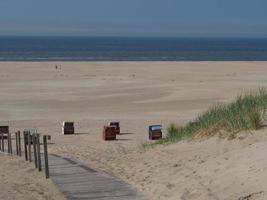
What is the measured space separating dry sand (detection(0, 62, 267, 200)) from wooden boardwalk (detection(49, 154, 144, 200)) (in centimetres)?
32

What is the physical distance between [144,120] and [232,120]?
1306 centimetres

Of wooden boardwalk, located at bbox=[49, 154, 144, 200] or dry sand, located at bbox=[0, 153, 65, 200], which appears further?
dry sand, located at bbox=[0, 153, 65, 200]

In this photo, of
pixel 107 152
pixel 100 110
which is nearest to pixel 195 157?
pixel 107 152

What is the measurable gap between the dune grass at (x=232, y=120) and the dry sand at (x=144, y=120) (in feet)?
1.13

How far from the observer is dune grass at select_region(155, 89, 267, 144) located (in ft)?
39.3

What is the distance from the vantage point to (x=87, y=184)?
10516mm

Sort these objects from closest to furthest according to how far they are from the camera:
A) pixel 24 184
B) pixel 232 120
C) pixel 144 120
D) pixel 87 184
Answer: pixel 87 184
pixel 24 184
pixel 232 120
pixel 144 120

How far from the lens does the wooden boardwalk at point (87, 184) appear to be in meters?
9.60

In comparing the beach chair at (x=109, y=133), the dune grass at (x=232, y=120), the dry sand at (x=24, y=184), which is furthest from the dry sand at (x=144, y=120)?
the dry sand at (x=24, y=184)

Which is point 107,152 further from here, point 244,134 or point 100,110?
point 100,110

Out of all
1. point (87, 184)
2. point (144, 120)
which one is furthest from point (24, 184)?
point (144, 120)

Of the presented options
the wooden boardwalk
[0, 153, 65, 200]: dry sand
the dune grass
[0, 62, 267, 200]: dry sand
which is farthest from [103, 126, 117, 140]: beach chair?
the wooden boardwalk

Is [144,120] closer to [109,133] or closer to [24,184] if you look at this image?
[109,133]

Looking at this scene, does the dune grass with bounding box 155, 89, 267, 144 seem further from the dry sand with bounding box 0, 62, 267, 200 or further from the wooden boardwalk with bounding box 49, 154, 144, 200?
the wooden boardwalk with bounding box 49, 154, 144, 200
